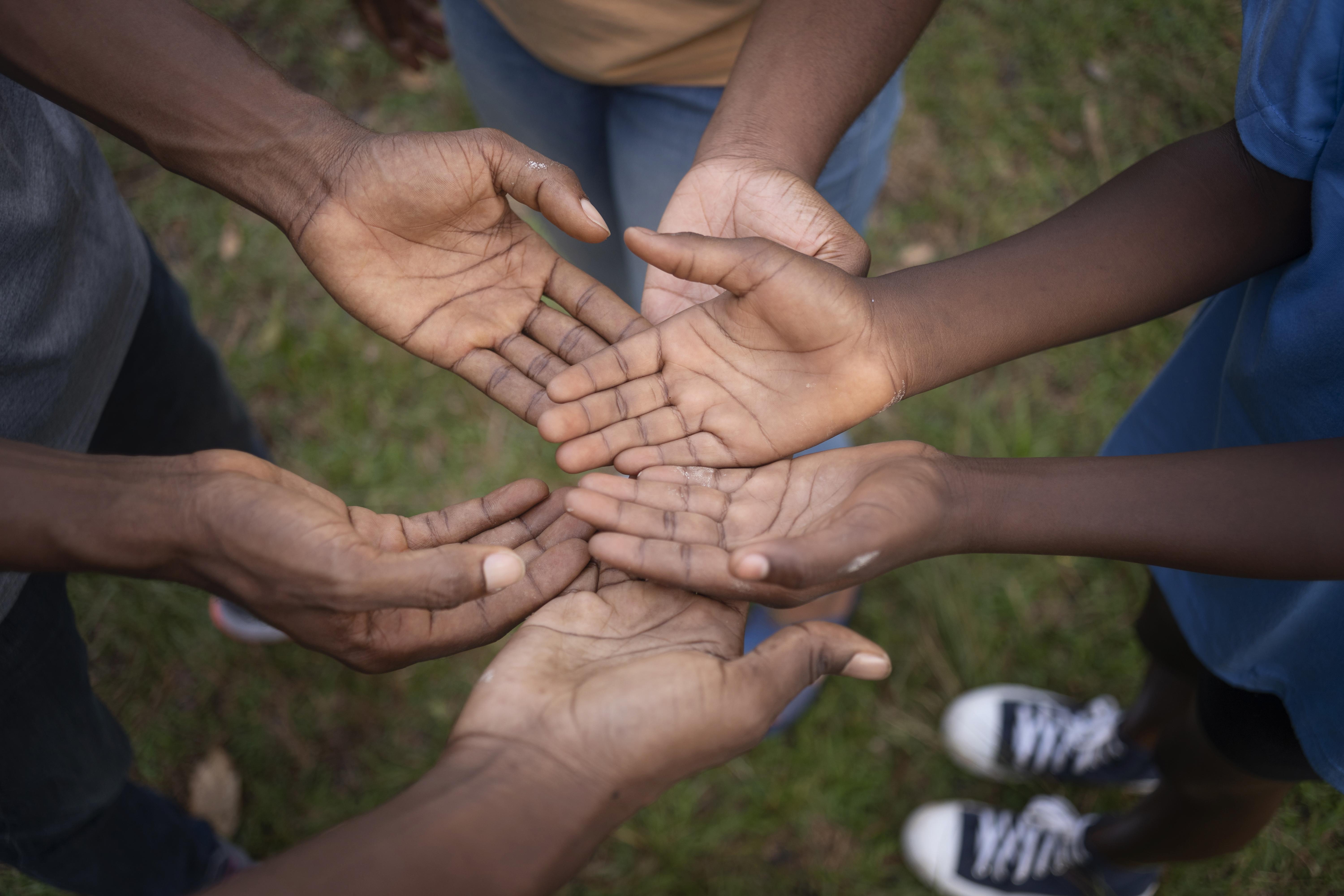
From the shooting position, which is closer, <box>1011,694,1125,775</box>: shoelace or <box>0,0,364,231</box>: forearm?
<box>0,0,364,231</box>: forearm

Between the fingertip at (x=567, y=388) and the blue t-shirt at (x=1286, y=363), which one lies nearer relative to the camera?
the blue t-shirt at (x=1286, y=363)

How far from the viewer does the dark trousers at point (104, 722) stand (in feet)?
5.79

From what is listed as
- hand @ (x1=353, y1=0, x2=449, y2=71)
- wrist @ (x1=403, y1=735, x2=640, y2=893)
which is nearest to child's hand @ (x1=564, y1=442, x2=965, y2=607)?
wrist @ (x1=403, y1=735, x2=640, y2=893)

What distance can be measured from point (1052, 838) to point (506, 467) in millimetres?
2416

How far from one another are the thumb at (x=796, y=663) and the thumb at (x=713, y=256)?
0.74 m

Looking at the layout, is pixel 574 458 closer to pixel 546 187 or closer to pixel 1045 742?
pixel 546 187

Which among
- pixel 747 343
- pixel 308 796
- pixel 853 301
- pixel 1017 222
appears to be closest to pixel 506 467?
pixel 308 796

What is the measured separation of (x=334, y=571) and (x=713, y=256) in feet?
3.17

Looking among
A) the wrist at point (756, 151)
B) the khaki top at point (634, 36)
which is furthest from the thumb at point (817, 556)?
the khaki top at point (634, 36)

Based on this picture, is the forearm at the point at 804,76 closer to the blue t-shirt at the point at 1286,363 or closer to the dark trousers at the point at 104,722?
the blue t-shirt at the point at 1286,363

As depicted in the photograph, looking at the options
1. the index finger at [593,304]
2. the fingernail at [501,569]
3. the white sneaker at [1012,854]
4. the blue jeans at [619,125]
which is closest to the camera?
the fingernail at [501,569]

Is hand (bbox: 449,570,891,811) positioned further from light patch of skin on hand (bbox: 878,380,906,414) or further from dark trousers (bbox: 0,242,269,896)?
dark trousers (bbox: 0,242,269,896)

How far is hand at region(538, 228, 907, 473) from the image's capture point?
1742 millimetres

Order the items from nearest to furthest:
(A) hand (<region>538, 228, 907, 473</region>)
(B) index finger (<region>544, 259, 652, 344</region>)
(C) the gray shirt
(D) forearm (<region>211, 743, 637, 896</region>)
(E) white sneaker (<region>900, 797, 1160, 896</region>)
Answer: (D) forearm (<region>211, 743, 637, 896</region>)
(C) the gray shirt
(A) hand (<region>538, 228, 907, 473</region>)
(B) index finger (<region>544, 259, 652, 344</region>)
(E) white sneaker (<region>900, 797, 1160, 896</region>)
